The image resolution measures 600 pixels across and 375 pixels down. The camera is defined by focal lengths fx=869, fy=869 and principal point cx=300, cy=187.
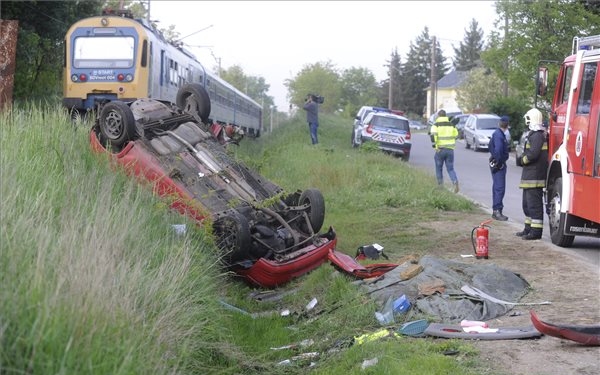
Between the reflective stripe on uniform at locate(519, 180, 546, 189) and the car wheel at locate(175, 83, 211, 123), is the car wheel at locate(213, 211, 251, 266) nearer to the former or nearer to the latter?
the car wheel at locate(175, 83, 211, 123)

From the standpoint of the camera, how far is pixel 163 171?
1052 centimetres

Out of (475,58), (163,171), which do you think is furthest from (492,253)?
(475,58)

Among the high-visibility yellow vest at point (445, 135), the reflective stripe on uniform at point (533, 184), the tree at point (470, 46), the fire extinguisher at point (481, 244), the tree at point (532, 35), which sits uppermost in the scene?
→ the tree at point (470, 46)

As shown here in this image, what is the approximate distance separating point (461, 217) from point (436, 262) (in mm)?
6058

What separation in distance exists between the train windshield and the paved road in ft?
28.8

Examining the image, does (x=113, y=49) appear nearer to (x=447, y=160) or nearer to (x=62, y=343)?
(x=447, y=160)

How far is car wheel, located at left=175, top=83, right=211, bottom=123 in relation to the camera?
506 inches

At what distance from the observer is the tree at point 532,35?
2830cm

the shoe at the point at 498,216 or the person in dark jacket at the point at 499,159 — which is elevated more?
the person in dark jacket at the point at 499,159

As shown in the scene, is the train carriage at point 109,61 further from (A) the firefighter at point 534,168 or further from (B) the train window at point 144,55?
(A) the firefighter at point 534,168

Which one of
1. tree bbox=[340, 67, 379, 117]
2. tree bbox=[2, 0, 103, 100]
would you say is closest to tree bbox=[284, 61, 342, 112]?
tree bbox=[340, 67, 379, 117]

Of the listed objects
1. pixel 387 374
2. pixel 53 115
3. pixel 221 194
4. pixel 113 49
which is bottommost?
pixel 387 374

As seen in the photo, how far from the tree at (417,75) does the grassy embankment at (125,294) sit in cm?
9659

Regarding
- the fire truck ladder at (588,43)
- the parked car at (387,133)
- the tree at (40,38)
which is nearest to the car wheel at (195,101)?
the fire truck ladder at (588,43)
